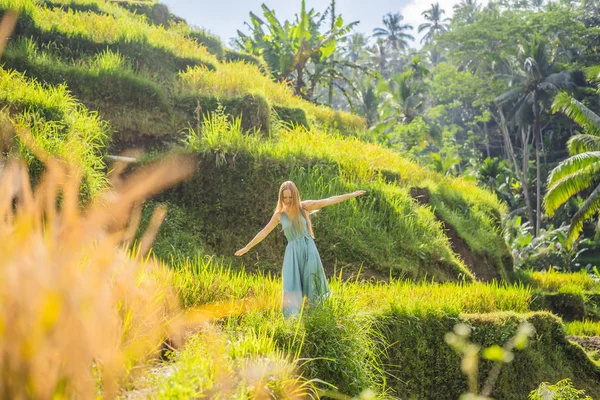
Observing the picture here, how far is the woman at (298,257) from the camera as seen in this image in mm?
5539

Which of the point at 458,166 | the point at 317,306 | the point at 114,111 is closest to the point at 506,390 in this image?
the point at 317,306

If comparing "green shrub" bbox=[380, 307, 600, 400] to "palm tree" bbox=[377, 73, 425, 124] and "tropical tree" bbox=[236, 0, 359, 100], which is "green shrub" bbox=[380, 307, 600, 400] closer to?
"tropical tree" bbox=[236, 0, 359, 100]

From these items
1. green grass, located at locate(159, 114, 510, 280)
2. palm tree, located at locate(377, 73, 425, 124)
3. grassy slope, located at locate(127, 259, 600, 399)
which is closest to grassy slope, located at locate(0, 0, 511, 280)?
green grass, located at locate(159, 114, 510, 280)

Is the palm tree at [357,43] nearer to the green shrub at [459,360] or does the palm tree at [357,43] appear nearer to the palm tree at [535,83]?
the palm tree at [535,83]

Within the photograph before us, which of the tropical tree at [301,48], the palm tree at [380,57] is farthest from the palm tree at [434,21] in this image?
the tropical tree at [301,48]

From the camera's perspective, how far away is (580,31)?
31406mm

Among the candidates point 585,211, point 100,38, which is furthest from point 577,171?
point 100,38

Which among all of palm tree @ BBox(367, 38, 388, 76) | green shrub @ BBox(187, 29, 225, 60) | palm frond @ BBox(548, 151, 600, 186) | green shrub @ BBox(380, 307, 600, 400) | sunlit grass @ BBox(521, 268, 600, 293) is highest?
palm tree @ BBox(367, 38, 388, 76)

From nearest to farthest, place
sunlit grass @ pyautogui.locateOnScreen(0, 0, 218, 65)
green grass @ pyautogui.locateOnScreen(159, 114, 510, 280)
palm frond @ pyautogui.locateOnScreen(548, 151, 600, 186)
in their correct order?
1. green grass @ pyautogui.locateOnScreen(159, 114, 510, 280)
2. sunlit grass @ pyautogui.locateOnScreen(0, 0, 218, 65)
3. palm frond @ pyautogui.locateOnScreen(548, 151, 600, 186)

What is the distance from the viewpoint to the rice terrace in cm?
168

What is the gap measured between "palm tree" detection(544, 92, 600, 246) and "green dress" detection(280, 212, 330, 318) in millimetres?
14137

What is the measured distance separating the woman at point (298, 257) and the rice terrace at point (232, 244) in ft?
0.07

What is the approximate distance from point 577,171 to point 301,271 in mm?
14459

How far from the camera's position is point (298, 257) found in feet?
18.8
